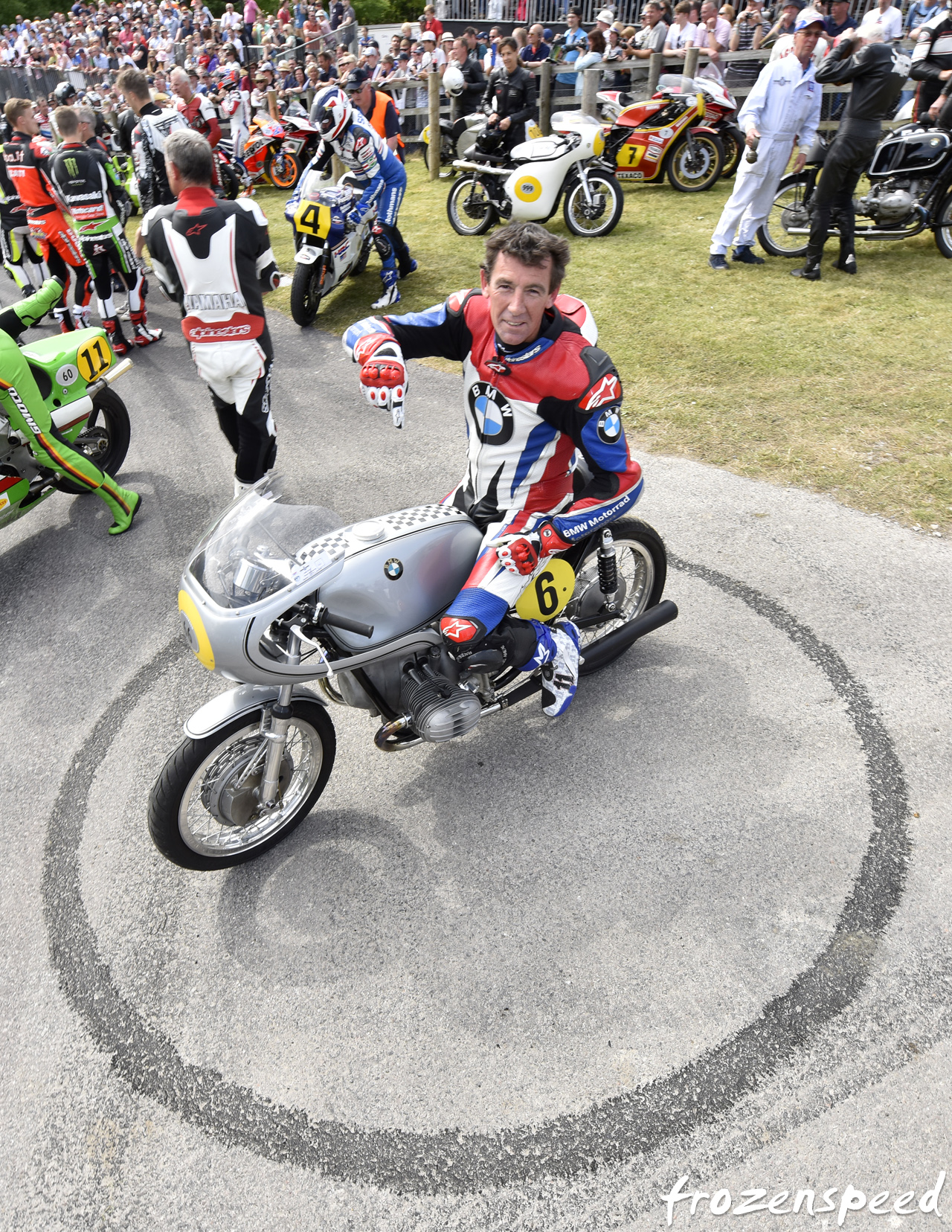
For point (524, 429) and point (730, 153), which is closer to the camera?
point (524, 429)

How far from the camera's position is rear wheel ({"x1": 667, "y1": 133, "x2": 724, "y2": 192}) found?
11406 millimetres

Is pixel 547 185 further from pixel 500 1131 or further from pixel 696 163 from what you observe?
pixel 500 1131

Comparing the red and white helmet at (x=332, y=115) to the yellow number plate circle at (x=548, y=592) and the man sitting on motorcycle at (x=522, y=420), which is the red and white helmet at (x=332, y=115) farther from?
the yellow number plate circle at (x=548, y=592)

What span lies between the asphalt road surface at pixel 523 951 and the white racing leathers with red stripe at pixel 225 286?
5.24 feet

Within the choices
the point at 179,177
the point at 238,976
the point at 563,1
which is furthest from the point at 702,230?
the point at 563,1

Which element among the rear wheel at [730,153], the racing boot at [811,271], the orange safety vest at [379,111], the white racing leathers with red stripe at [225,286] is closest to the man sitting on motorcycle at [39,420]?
the white racing leathers with red stripe at [225,286]

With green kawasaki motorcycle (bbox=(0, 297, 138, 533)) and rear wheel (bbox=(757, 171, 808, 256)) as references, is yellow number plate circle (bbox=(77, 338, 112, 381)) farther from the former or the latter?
rear wheel (bbox=(757, 171, 808, 256))

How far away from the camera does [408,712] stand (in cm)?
312

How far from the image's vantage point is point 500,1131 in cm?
242

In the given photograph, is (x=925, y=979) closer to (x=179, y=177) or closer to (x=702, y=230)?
(x=179, y=177)

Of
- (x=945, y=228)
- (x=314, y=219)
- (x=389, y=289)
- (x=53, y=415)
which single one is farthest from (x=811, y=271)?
(x=53, y=415)

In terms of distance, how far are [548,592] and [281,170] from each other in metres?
16.0

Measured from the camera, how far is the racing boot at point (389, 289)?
28.9ft

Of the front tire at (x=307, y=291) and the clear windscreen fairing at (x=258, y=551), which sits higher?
the clear windscreen fairing at (x=258, y=551)
